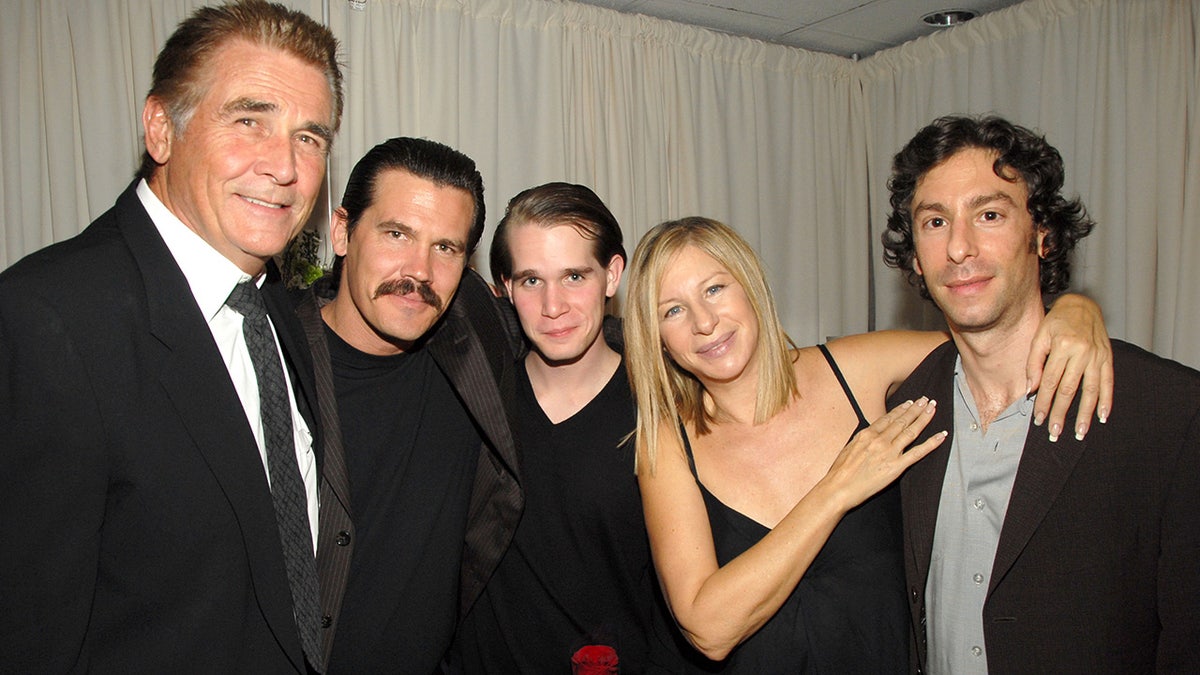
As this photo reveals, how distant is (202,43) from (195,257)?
0.39m

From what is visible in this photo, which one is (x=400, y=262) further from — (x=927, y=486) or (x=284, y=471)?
(x=927, y=486)

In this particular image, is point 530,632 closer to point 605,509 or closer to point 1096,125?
point 605,509

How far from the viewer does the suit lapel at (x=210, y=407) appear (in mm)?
1304

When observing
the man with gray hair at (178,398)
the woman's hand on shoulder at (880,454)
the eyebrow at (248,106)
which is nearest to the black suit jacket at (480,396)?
the man with gray hair at (178,398)

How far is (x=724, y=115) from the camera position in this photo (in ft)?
16.2

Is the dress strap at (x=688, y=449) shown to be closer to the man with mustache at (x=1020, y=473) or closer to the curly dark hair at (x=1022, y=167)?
the man with mustache at (x=1020, y=473)

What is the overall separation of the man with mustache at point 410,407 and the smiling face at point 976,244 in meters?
1.13

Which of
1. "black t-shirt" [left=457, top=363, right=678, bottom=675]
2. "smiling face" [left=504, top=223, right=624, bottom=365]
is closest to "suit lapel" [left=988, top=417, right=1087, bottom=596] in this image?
"black t-shirt" [left=457, top=363, right=678, bottom=675]

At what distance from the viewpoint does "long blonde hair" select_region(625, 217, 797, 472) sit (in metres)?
2.05

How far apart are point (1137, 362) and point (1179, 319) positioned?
106 inches

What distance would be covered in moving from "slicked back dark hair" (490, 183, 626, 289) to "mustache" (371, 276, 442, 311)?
326mm

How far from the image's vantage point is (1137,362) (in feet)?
5.39

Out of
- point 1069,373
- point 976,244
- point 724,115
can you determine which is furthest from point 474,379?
point 724,115

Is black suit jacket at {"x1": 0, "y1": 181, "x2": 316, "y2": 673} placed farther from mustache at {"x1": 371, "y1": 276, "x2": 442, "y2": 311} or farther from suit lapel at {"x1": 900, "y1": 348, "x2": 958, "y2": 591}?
suit lapel at {"x1": 900, "y1": 348, "x2": 958, "y2": 591}
